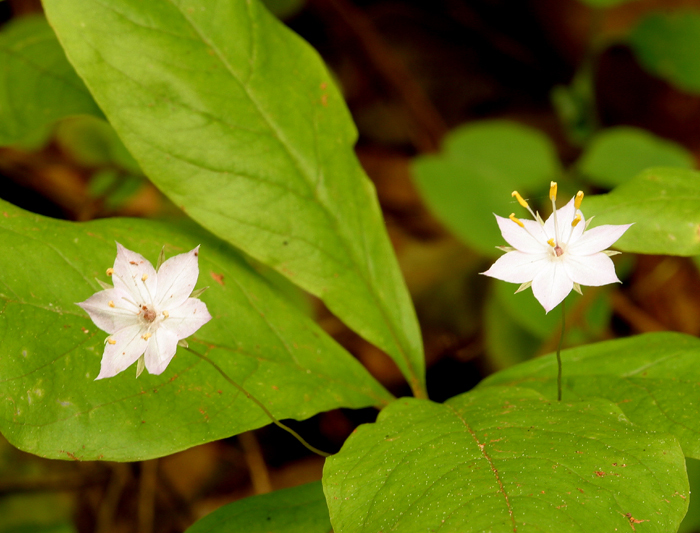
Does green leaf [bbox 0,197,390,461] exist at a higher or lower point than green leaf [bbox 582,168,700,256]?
lower

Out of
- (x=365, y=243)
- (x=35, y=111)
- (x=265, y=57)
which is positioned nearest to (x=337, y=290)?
(x=365, y=243)

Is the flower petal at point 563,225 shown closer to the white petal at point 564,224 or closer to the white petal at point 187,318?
the white petal at point 564,224

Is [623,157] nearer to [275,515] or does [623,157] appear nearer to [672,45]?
[672,45]

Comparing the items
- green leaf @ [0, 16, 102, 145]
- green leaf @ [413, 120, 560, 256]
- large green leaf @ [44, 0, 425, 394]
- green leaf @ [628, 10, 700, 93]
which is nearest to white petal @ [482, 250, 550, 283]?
large green leaf @ [44, 0, 425, 394]

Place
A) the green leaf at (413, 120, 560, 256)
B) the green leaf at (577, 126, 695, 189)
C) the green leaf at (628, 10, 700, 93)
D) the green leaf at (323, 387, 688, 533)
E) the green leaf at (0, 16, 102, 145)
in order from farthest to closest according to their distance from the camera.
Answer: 1. the green leaf at (628, 10, 700, 93)
2. the green leaf at (577, 126, 695, 189)
3. the green leaf at (413, 120, 560, 256)
4. the green leaf at (0, 16, 102, 145)
5. the green leaf at (323, 387, 688, 533)

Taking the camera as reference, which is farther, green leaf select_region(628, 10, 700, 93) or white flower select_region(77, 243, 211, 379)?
green leaf select_region(628, 10, 700, 93)

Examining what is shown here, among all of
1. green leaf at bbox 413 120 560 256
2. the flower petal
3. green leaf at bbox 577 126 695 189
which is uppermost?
the flower petal

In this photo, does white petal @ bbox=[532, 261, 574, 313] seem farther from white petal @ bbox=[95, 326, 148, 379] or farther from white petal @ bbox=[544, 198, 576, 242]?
white petal @ bbox=[95, 326, 148, 379]

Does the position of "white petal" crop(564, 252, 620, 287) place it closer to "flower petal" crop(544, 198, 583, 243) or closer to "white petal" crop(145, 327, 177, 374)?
"flower petal" crop(544, 198, 583, 243)

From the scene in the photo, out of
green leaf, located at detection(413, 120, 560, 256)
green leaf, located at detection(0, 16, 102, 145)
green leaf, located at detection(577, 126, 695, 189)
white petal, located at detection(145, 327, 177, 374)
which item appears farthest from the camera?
green leaf, located at detection(577, 126, 695, 189)
